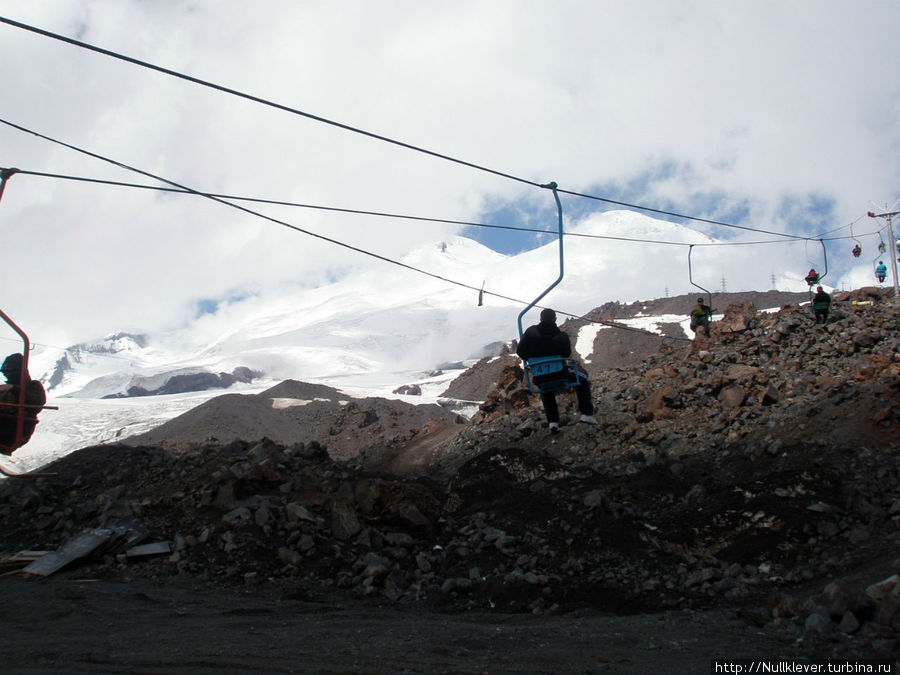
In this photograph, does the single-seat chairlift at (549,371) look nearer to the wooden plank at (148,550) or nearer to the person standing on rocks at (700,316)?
the wooden plank at (148,550)

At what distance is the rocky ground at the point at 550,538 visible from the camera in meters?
4.44

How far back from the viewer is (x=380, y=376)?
A: 98.8 m

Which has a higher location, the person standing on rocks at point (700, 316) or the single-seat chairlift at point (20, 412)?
the person standing on rocks at point (700, 316)

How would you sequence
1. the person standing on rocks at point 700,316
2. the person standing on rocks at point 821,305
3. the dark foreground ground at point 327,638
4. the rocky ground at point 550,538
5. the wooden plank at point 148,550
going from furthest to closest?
the person standing on rocks at point 700,316 → the person standing on rocks at point 821,305 → the wooden plank at point 148,550 → the rocky ground at point 550,538 → the dark foreground ground at point 327,638

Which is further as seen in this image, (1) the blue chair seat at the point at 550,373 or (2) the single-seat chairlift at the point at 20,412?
(1) the blue chair seat at the point at 550,373

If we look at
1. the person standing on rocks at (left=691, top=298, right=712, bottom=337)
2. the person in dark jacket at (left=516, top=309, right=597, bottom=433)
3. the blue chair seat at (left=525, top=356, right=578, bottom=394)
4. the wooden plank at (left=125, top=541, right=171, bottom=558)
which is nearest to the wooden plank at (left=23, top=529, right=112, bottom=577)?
the wooden plank at (left=125, top=541, right=171, bottom=558)

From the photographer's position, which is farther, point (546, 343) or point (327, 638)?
point (546, 343)

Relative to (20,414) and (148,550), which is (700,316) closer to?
(148,550)

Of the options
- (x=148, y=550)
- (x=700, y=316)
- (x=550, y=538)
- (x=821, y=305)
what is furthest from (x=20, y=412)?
(x=700, y=316)

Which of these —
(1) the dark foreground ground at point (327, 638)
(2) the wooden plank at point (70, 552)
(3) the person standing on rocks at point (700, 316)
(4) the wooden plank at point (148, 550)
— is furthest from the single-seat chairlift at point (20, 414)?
(3) the person standing on rocks at point (700, 316)

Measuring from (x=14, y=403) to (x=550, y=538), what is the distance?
21.4 ft

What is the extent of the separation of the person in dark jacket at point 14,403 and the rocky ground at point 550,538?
0.84 metres

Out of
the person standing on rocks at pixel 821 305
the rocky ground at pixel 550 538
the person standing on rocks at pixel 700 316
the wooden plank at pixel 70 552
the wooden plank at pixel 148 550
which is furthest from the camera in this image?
the person standing on rocks at pixel 700 316

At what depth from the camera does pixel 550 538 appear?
7.13m
